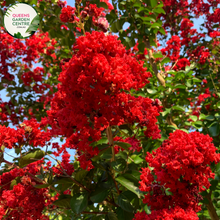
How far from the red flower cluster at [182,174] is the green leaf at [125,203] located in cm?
22

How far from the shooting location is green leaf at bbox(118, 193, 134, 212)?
137 cm

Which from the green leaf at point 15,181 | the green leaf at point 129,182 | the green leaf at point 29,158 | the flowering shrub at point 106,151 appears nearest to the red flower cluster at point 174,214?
the flowering shrub at point 106,151

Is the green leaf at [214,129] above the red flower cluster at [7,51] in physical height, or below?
below

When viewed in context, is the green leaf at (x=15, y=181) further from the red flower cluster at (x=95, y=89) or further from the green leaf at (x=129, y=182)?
the green leaf at (x=129, y=182)

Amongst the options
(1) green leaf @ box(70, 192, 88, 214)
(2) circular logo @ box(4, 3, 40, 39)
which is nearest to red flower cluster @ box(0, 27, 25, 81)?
(2) circular logo @ box(4, 3, 40, 39)

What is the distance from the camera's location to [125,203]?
1.40 meters

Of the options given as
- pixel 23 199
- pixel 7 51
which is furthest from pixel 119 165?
pixel 7 51

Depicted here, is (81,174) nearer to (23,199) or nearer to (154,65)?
(23,199)

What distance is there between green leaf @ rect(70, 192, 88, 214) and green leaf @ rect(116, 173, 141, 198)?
0.27 m

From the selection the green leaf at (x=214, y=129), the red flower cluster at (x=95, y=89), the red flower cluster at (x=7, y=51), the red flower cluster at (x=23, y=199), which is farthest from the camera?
the red flower cluster at (x=7, y=51)

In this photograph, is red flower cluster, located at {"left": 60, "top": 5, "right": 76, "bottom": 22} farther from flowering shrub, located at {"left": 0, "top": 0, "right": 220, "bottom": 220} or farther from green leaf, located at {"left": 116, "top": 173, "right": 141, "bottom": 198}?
green leaf, located at {"left": 116, "top": 173, "right": 141, "bottom": 198}

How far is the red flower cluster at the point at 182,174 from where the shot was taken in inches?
44.9

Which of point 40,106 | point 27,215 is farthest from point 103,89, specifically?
point 40,106

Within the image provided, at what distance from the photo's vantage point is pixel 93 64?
4.23 feet
